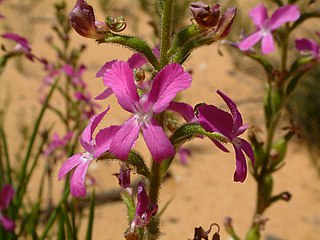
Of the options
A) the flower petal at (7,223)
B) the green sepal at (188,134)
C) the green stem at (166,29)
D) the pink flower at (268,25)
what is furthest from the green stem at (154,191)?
the pink flower at (268,25)

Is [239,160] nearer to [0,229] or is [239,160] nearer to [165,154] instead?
[165,154]

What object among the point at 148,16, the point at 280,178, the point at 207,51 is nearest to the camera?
the point at 280,178

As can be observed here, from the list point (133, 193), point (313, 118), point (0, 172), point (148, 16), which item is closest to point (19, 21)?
point (148, 16)

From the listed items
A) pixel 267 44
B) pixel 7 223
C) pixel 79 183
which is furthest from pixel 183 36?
pixel 7 223

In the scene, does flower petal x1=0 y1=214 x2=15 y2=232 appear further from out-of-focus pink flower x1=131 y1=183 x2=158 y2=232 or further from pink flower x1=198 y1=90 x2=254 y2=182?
pink flower x1=198 y1=90 x2=254 y2=182

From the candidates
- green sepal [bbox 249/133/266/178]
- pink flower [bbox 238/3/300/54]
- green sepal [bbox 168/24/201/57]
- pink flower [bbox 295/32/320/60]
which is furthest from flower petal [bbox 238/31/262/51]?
green sepal [bbox 168/24/201/57]

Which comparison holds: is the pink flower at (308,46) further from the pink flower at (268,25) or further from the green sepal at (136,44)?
the green sepal at (136,44)
